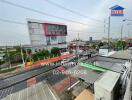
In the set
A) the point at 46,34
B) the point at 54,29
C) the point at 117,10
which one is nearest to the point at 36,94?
the point at 117,10

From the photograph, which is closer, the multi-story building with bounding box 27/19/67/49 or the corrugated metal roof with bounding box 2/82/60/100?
the corrugated metal roof with bounding box 2/82/60/100

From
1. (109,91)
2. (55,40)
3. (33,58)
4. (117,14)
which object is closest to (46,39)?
(55,40)

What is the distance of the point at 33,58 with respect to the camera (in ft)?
67.1

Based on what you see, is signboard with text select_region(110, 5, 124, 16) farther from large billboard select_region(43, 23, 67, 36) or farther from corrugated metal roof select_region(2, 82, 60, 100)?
large billboard select_region(43, 23, 67, 36)

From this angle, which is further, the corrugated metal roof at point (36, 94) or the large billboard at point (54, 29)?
the large billboard at point (54, 29)

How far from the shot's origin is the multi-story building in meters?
25.1

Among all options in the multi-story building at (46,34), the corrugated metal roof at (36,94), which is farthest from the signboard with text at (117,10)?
the multi-story building at (46,34)

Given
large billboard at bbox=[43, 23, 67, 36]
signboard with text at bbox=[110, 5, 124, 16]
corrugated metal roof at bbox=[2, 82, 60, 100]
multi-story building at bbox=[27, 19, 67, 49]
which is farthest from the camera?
large billboard at bbox=[43, 23, 67, 36]

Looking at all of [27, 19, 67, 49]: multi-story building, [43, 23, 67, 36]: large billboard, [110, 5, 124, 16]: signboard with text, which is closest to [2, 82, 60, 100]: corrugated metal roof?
[110, 5, 124, 16]: signboard with text

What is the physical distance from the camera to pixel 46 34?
90.9ft

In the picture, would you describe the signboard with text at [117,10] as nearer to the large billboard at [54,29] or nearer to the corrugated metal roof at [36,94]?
the corrugated metal roof at [36,94]

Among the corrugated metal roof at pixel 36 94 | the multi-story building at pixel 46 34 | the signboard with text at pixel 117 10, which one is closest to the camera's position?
the corrugated metal roof at pixel 36 94

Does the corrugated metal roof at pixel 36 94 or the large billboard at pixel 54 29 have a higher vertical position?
the large billboard at pixel 54 29

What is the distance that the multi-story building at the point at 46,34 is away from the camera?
2506cm
